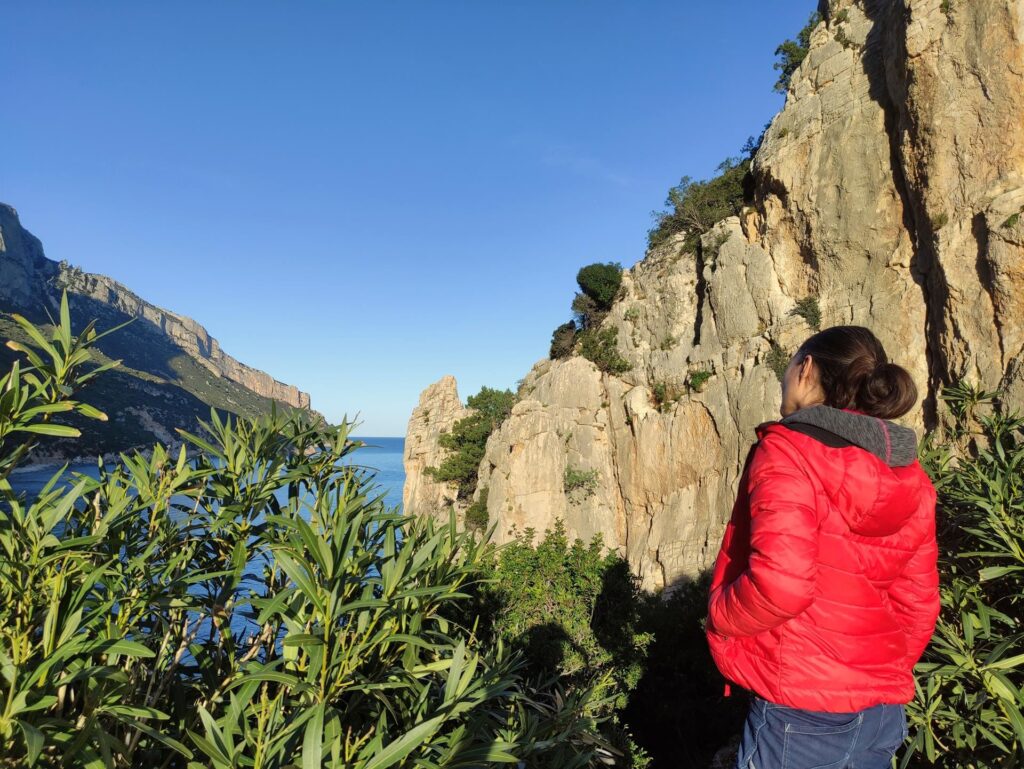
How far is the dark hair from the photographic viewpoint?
165 cm

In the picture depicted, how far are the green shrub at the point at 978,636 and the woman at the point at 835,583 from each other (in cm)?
66

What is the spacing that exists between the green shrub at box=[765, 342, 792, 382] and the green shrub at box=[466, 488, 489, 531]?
11531 millimetres

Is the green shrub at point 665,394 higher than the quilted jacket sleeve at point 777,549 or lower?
higher

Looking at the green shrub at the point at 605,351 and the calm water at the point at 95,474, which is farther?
the green shrub at the point at 605,351

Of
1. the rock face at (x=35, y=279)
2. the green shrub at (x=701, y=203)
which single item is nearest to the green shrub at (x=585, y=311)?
the green shrub at (x=701, y=203)

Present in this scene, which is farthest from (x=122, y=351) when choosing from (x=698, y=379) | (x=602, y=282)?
(x=698, y=379)

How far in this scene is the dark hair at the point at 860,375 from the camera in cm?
165

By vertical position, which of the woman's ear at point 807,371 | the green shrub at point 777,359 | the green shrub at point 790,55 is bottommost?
the woman's ear at point 807,371

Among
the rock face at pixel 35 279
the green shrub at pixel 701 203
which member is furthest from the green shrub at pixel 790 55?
the rock face at pixel 35 279

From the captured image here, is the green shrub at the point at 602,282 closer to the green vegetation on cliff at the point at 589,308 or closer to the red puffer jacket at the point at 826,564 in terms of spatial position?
the green vegetation on cliff at the point at 589,308

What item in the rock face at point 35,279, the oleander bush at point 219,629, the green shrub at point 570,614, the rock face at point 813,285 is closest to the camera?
the oleander bush at point 219,629

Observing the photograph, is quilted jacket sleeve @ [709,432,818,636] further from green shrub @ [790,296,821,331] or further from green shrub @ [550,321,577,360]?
green shrub @ [550,321,577,360]

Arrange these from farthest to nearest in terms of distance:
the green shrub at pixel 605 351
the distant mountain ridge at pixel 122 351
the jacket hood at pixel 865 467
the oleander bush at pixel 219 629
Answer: the distant mountain ridge at pixel 122 351
the green shrub at pixel 605 351
the jacket hood at pixel 865 467
the oleander bush at pixel 219 629

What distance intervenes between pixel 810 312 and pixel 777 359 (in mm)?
1661
